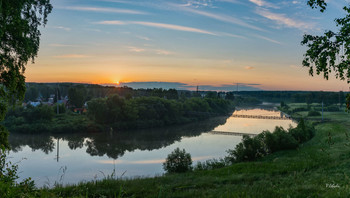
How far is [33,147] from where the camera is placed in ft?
141

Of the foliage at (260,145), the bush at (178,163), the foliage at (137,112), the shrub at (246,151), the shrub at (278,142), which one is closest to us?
the bush at (178,163)

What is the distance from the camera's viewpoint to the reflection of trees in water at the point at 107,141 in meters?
42.3

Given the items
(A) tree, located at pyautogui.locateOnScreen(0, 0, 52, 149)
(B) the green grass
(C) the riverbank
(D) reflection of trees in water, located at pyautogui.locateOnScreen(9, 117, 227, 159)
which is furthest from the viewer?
(C) the riverbank

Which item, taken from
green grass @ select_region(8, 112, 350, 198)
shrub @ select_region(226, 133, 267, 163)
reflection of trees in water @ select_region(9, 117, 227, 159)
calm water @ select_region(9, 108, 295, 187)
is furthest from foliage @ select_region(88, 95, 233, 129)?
green grass @ select_region(8, 112, 350, 198)

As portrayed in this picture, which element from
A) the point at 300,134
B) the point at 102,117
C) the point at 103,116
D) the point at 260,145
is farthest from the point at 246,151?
the point at 103,116

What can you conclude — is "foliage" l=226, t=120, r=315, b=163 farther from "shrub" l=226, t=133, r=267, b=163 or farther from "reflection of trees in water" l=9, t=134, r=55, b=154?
"reflection of trees in water" l=9, t=134, r=55, b=154

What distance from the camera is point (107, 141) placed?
48.7 m

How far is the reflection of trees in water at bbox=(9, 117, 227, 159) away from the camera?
42281 mm

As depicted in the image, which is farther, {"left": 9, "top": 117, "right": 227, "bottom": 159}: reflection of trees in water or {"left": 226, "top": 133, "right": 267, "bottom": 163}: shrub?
{"left": 9, "top": 117, "right": 227, "bottom": 159}: reflection of trees in water

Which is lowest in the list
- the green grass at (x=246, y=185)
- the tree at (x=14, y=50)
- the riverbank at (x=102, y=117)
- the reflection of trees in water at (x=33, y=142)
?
the reflection of trees in water at (x=33, y=142)

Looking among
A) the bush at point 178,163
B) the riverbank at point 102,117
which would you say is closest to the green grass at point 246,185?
the bush at point 178,163

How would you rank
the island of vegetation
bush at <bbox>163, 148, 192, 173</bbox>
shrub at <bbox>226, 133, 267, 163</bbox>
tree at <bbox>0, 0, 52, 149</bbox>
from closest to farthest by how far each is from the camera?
1. tree at <bbox>0, 0, 52, 149</bbox>
2. bush at <bbox>163, 148, 192, 173</bbox>
3. shrub at <bbox>226, 133, 267, 163</bbox>
4. the island of vegetation

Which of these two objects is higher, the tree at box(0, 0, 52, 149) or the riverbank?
the tree at box(0, 0, 52, 149)

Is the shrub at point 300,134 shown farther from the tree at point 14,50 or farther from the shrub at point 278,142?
the tree at point 14,50
